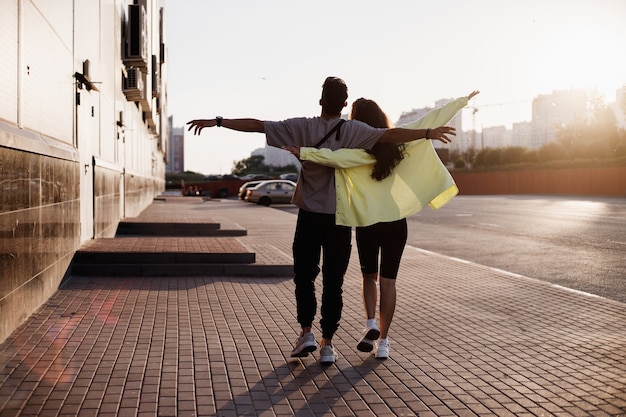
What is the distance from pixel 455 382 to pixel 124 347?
2.44m

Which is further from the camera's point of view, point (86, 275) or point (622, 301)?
point (86, 275)

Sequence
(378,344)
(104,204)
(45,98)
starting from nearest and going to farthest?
(378,344) → (45,98) → (104,204)

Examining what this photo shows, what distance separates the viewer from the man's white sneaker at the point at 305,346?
5.41 m

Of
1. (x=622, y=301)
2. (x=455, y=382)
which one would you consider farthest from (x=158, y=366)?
(x=622, y=301)

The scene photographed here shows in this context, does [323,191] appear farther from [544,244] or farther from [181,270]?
[544,244]

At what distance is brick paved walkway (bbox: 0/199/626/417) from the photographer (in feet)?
14.4

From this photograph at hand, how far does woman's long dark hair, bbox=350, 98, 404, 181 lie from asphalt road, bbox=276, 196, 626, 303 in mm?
4710

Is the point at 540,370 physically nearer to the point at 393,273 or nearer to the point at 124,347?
the point at 393,273

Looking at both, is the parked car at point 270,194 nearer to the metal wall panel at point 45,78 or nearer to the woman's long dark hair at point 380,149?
the metal wall panel at point 45,78

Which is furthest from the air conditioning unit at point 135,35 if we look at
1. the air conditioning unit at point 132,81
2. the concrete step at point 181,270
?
the concrete step at point 181,270

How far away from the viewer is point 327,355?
534 cm

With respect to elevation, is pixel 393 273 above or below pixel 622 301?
above

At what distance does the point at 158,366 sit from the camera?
17.0ft

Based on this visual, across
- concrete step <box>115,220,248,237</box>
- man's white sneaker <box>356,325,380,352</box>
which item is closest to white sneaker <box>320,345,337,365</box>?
man's white sneaker <box>356,325,380,352</box>
